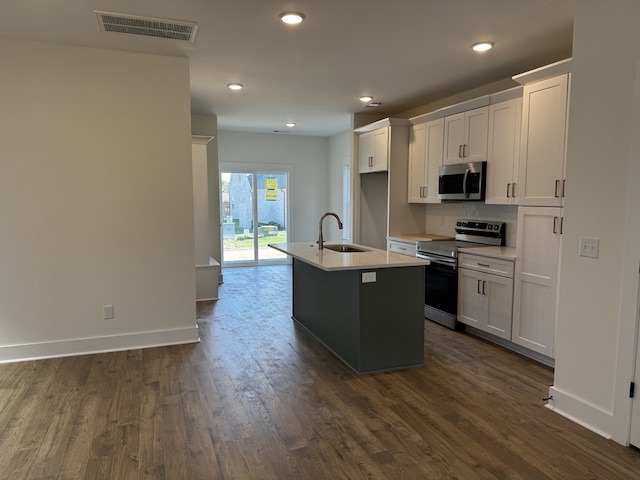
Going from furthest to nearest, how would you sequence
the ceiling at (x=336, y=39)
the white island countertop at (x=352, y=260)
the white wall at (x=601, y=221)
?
the white island countertop at (x=352, y=260), the ceiling at (x=336, y=39), the white wall at (x=601, y=221)

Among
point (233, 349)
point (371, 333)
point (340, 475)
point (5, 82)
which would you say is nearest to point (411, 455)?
point (340, 475)

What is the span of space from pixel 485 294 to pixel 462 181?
1266 millimetres

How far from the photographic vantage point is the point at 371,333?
3469 millimetres

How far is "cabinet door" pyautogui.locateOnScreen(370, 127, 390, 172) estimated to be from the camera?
19.0 feet

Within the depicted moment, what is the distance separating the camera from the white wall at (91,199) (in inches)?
142

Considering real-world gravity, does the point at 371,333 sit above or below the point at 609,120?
below

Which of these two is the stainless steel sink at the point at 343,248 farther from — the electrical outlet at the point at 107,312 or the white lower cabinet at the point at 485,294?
the electrical outlet at the point at 107,312

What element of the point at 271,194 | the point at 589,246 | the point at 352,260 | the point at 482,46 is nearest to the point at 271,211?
the point at 271,194

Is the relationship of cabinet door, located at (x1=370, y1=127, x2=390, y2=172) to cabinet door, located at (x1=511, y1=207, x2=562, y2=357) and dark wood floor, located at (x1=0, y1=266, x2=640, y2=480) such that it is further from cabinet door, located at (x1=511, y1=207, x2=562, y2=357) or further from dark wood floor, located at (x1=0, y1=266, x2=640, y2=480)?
dark wood floor, located at (x1=0, y1=266, x2=640, y2=480)

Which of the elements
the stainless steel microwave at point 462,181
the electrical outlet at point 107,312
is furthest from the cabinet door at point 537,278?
the electrical outlet at point 107,312

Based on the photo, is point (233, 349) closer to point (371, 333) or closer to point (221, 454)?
point (371, 333)

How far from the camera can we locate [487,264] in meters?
4.18

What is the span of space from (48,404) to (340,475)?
210 cm

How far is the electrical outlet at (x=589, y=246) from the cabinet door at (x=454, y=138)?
2.31 meters
